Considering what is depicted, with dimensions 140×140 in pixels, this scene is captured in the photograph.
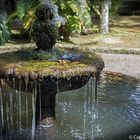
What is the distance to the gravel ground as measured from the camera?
10.2 m

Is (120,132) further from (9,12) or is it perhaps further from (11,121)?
(9,12)

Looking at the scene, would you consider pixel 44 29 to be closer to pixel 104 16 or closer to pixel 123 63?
pixel 123 63

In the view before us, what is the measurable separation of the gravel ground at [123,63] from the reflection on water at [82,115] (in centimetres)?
111

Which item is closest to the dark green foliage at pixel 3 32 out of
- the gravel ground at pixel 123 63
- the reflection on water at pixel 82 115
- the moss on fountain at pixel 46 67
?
the gravel ground at pixel 123 63

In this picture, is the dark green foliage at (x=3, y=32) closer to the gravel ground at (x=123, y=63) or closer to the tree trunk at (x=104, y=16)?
the gravel ground at (x=123, y=63)

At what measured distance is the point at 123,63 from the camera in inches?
427

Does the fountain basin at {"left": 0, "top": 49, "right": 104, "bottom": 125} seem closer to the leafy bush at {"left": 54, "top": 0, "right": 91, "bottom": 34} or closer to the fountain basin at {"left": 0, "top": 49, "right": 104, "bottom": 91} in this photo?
the fountain basin at {"left": 0, "top": 49, "right": 104, "bottom": 91}

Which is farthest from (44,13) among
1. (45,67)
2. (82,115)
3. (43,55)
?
(82,115)

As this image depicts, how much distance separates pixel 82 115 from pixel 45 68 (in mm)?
1646

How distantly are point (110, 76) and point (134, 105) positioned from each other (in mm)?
1971

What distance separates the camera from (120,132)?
6.48 m

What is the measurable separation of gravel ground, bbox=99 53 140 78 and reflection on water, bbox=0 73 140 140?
1.11 meters

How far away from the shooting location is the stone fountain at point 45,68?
5.77m

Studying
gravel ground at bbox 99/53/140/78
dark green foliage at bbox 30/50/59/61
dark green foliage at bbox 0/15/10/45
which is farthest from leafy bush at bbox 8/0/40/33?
dark green foliage at bbox 30/50/59/61
